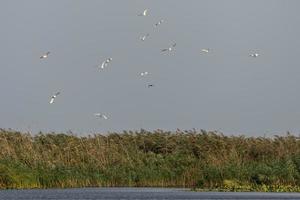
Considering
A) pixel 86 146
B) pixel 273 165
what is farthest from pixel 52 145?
pixel 273 165

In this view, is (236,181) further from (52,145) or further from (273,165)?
(52,145)

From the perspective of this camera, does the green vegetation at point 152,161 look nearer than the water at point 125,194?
No

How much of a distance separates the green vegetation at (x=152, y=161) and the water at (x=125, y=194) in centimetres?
50

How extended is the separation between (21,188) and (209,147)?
33.9 ft

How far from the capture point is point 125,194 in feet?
181

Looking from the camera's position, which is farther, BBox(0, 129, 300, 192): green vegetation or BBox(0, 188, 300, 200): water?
BBox(0, 129, 300, 192): green vegetation

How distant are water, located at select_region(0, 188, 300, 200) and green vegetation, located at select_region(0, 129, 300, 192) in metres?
0.50

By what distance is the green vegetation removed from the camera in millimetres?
57812

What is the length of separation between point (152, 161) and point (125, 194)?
16.4ft

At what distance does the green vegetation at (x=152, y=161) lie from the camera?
57.8 metres

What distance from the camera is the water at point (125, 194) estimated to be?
5353cm

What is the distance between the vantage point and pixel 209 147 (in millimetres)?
62375

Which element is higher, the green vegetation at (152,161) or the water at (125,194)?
the green vegetation at (152,161)

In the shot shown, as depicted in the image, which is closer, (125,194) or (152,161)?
(125,194)
